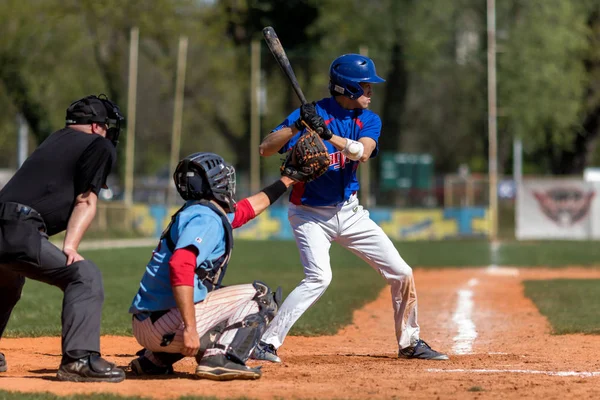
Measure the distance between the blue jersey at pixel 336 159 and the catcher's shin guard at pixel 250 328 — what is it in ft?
4.04

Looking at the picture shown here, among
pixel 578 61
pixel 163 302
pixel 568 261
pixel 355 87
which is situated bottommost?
pixel 568 261

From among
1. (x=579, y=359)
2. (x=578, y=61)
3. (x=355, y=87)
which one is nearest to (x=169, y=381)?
(x=355, y=87)

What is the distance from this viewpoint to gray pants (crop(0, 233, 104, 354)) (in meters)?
6.37

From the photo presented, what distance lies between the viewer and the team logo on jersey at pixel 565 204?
106 feet

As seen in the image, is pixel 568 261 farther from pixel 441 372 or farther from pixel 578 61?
pixel 578 61

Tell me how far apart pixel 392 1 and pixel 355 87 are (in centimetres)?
3417

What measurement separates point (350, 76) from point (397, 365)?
215 centimetres

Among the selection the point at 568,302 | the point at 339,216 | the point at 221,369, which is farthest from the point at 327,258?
→ the point at 568,302

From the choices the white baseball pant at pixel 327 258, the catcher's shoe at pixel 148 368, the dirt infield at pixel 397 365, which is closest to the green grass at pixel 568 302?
the dirt infield at pixel 397 365

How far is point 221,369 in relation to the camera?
653 cm

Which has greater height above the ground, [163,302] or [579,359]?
[163,302]

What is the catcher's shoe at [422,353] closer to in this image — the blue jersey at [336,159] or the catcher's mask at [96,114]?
the blue jersey at [336,159]

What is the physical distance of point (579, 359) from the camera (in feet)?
26.3

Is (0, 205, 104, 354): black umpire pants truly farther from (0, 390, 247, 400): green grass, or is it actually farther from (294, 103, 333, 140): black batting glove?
(294, 103, 333, 140): black batting glove
